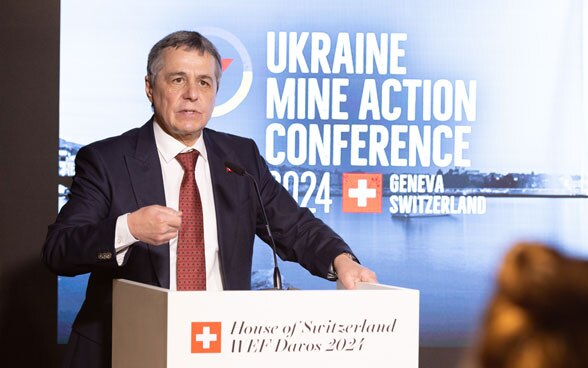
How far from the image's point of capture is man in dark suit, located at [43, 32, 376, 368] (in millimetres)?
2338

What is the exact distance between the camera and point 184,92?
110 inches

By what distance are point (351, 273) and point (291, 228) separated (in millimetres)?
467

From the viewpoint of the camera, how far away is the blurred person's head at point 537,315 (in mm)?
417

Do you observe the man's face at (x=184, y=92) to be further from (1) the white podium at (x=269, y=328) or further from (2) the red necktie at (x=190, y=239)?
(1) the white podium at (x=269, y=328)

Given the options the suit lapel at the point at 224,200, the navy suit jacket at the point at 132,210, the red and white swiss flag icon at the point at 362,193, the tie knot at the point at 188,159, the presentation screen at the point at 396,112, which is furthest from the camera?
the red and white swiss flag icon at the point at 362,193

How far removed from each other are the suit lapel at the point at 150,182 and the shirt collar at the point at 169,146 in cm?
5

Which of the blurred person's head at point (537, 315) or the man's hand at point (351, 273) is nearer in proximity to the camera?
the blurred person's head at point (537, 315)

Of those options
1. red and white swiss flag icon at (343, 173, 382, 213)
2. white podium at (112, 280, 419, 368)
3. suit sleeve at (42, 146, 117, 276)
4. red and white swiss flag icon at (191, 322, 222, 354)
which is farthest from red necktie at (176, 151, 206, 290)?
red and white swiss flag icon at (343, 173, 382, 213)

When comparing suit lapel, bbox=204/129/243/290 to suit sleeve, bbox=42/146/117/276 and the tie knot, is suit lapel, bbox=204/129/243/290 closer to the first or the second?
the tie knot

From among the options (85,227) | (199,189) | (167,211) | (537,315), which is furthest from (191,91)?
(537,315)

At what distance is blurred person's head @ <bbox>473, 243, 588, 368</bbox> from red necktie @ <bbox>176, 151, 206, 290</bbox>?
2164 millimetres

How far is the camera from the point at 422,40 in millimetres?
4836

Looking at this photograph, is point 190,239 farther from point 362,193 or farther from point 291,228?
point 362,193

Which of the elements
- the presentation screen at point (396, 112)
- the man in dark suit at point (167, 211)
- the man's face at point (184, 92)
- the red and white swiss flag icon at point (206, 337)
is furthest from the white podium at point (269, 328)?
the presentation screen at point (396, 112)
